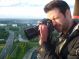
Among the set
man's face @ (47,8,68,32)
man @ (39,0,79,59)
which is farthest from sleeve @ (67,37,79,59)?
man's face @ (47,8,68,32)

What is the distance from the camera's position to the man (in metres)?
2.13

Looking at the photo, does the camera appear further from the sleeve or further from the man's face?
the sleeve

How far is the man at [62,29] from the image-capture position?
6.99 feet

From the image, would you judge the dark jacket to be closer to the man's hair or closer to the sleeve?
the sleeve

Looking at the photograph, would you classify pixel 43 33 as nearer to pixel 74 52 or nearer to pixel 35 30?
pixel 35 30

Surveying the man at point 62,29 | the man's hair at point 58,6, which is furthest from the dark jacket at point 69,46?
the man's hair at point 58,6

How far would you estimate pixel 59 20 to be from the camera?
216 cm

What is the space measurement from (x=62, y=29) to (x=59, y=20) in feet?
0.17

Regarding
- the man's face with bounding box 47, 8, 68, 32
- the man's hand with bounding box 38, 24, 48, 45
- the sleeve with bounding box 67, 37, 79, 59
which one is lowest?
the sleeve with bounding box 67, 37, 79, 59

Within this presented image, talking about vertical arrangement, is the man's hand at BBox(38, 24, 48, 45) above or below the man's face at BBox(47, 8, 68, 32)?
below

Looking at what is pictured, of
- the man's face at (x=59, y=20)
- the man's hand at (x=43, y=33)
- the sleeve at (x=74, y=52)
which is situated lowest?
the sleeve at (x=74, y=52)

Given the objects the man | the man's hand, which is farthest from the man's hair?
the man's hand

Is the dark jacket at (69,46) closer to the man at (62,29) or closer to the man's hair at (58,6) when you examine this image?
the man at (62,29)

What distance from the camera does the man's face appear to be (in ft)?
7.07
